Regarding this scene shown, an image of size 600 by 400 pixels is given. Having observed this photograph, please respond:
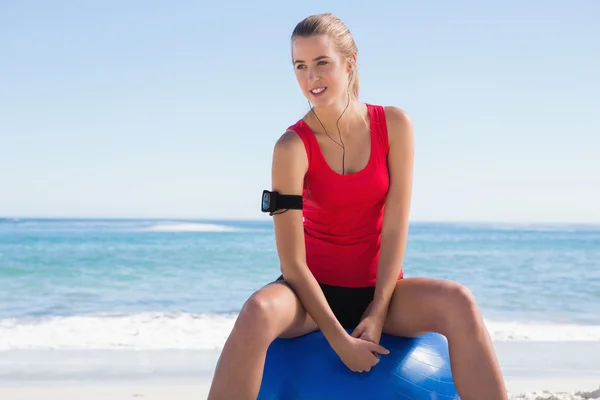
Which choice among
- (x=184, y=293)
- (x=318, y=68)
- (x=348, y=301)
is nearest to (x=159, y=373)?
(x=348, y=301)

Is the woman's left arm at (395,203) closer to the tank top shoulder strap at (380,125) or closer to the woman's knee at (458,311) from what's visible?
the tank top shoulder strap at (380,125)

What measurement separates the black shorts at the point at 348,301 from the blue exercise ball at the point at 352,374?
12 centimetres

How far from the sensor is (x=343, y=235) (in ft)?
8.32

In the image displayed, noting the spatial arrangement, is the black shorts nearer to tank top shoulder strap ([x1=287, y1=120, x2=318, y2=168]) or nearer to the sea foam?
tank top shoulder strap ([x1=287, y1=120, x2=318, y2=168])

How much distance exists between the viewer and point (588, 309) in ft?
26.6

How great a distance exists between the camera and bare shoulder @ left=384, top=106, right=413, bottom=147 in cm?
253

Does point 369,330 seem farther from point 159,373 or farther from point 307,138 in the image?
point 159,373

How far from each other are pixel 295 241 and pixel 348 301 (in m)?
0.31

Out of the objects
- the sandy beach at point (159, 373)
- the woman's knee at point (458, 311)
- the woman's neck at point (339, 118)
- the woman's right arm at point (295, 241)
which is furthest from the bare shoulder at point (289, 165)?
the sandy beach at point (159, 373)

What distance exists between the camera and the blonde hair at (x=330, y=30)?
2.40 metres

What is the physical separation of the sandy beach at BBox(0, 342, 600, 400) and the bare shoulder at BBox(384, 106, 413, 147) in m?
1.96

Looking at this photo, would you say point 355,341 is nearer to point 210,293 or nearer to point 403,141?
point 403,141

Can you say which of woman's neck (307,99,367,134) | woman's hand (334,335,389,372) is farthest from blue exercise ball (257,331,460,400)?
woman's neck (307,99,367,134)

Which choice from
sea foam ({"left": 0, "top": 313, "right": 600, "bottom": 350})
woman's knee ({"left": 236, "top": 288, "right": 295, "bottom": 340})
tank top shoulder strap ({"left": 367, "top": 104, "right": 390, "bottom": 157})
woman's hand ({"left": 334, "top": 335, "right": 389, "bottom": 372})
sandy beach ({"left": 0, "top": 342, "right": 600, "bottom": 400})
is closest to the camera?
woman's knee ({"left": 236, "top": 288, "right": 295, "bottom": 340})
